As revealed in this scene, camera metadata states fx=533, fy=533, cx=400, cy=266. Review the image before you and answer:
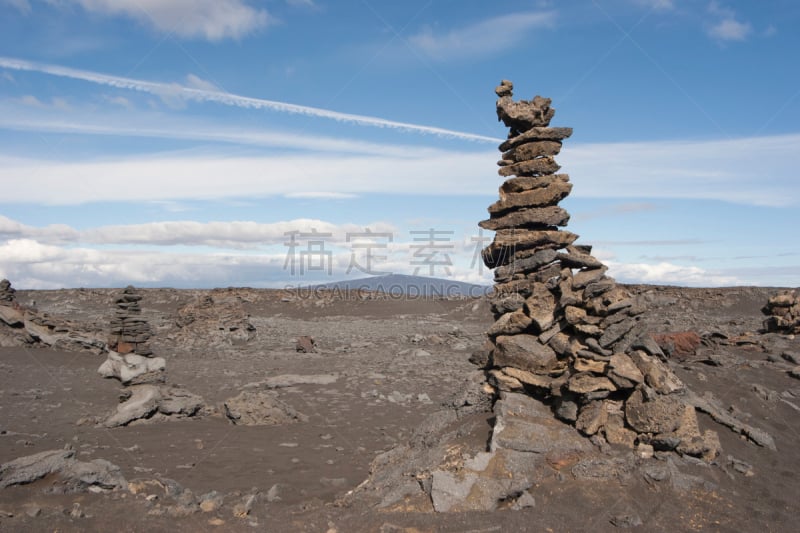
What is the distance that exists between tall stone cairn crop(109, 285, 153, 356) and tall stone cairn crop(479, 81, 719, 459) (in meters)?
17.4

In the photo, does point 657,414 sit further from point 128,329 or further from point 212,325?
point 212,325

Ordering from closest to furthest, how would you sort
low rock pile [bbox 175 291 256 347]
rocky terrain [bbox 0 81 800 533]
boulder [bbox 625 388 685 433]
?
rocky terrain [bbox 0 81 800 533] → boulder [bbox 625 388 685 433] → low rock pile [bbox 175 291 256 347]

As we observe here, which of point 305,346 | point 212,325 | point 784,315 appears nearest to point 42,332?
point 212,325

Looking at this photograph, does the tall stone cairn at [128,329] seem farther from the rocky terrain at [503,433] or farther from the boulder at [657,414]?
the boulder at [657,414]

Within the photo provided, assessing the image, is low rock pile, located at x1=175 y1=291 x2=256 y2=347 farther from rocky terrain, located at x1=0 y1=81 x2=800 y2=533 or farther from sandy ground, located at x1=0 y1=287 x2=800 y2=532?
rocky terrain, located at x1=0 y1=81 x2=800 y2=533

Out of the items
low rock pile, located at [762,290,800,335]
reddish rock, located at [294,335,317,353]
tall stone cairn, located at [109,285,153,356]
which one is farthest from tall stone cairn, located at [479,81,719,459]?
tall stone cairn, located at [109,285,153,356]

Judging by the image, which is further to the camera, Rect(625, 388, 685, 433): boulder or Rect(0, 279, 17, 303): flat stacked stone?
Rect(0, 279, 17, 303): flat stacked stone

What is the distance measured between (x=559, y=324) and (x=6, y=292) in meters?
26.9

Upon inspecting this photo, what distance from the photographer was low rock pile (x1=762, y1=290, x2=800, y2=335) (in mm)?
19406

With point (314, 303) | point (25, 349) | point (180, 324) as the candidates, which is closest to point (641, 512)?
point (25, 349)

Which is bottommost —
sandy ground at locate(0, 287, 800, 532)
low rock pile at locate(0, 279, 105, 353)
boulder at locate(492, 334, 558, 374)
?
sandy ground at locate(0, 287, 800, 532)

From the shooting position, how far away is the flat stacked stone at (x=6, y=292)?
25141mm

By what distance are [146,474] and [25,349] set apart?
16.9m

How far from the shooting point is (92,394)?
52.0 ft
